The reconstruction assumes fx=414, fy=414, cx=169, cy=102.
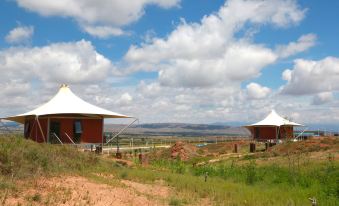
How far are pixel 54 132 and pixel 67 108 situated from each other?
2069mm

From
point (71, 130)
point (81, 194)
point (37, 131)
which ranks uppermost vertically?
point (71, 130)

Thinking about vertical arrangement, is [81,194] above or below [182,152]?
above

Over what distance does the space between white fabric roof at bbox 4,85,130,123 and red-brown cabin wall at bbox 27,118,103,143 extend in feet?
2.36

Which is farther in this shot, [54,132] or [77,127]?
[77,127]

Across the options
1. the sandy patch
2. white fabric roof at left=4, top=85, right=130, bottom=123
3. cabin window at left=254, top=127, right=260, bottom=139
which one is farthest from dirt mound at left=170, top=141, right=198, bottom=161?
the sandy patch

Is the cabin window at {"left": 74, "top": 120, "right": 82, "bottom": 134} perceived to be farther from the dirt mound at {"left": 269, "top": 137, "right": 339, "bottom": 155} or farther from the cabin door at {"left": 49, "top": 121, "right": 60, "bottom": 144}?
the dirt mound at {"left": 269, "top": 137, "right": 339, "bottom": 155}

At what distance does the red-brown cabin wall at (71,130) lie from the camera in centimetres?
2994

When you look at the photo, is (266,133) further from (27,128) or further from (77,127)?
(27,128)

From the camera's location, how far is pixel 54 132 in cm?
3002

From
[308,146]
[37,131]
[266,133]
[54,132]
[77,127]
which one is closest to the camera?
[54,132]

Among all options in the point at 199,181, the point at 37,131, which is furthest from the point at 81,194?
the point at 37,131

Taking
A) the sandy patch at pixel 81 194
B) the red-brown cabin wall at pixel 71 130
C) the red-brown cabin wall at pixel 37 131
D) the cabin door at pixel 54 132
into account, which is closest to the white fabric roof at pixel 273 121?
the red-brown cabin wall at pixel 71 130

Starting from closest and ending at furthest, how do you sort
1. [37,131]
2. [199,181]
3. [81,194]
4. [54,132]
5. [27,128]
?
[81,194] → [199,181] → [54,132] → [37,131] → [27,128]

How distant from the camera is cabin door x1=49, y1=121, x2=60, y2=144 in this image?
29766 millimetres
